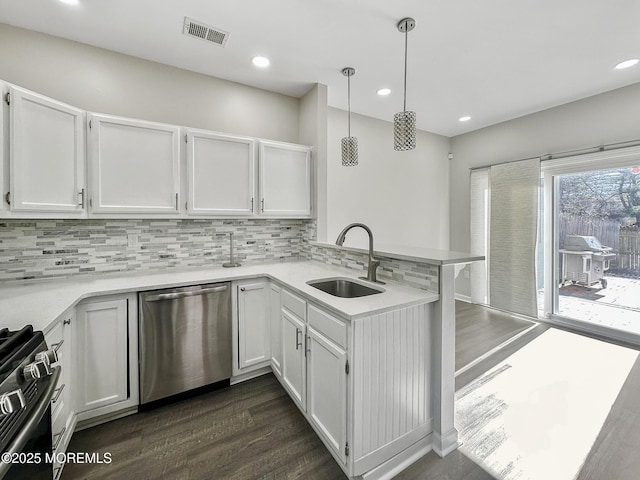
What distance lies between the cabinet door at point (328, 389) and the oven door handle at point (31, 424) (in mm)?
1185

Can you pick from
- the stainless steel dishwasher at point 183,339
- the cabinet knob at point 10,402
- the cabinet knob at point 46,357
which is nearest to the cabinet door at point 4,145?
the stainless steel dishwasher at point 183,339

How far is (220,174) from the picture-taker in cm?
257

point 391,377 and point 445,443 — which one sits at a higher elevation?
point 391,377

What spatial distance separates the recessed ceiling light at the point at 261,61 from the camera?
8.30ft

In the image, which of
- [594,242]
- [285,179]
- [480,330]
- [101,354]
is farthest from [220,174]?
[594,242]

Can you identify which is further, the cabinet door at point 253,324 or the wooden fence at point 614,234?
the wooden fence at point 614,234

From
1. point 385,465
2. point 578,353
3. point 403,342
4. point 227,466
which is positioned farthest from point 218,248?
point 578,353

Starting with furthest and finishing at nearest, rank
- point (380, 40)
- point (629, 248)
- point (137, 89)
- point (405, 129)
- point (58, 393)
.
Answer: point (629, 248) < point (137, 89) < point (380, 40) < point (405, 129) < point (58, 393)

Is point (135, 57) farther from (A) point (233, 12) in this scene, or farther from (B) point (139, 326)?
(B) point (139, 326)

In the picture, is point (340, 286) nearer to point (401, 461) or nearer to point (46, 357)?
point (401, 461)

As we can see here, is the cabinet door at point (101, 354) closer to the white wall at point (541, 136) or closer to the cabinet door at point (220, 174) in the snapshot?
the cabinet door at point (220, 174)

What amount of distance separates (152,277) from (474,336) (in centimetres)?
350

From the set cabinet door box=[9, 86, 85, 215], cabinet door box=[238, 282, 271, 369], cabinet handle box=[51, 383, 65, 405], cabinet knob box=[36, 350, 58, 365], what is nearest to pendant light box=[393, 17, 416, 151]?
cabinet door box=[238, 282, 271, 369]

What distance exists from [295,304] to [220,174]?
4.73 ft
